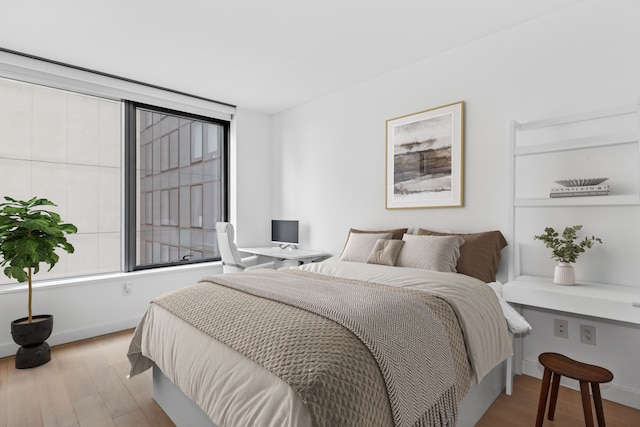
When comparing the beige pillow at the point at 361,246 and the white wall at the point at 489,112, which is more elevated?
the white wall at the point at 489,112

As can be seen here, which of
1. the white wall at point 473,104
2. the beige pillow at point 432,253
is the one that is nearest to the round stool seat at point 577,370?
the beige pillow at point 432,253

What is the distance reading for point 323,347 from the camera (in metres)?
1.20

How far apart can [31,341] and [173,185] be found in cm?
208

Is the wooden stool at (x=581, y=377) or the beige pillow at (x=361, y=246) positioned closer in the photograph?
the wooden stool at (x=581, y=377)

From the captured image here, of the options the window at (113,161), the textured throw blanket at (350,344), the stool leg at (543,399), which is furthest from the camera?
the window at (113,161)

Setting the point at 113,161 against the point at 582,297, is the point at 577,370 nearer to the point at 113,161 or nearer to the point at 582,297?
the point at 582,297

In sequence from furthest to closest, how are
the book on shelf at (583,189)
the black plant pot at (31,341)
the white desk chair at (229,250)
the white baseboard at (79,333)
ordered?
the white desk chair at (229,250), the white baseboard at (79,333), the black plant pot at (31,341), the book on shelf at (583,189)

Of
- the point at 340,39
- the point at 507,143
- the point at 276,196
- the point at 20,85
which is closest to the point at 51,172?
the point at 20,85

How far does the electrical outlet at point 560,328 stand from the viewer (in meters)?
2.35

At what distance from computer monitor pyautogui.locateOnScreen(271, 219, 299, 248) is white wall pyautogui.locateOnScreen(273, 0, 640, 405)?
0.19m

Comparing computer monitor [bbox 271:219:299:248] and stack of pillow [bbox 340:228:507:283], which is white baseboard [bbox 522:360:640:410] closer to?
stack of pillow [bbox 340:228:507:283]

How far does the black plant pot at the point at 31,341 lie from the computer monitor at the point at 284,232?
2380mm

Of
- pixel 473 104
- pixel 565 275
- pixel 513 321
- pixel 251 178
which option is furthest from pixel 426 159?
pixel 251 178

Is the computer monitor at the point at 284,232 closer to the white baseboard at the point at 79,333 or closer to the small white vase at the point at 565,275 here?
the white baseboard at the point at 79,333
